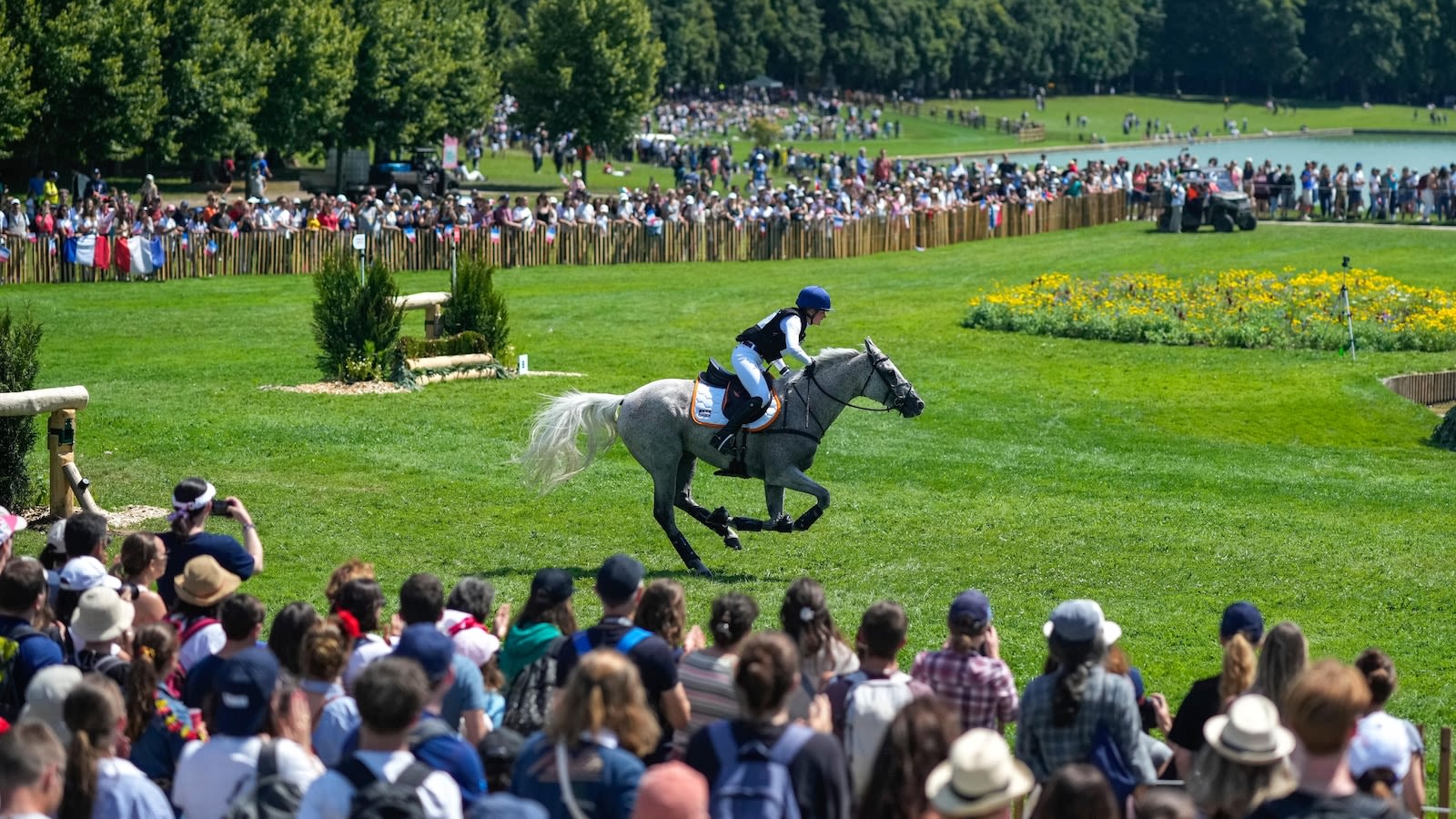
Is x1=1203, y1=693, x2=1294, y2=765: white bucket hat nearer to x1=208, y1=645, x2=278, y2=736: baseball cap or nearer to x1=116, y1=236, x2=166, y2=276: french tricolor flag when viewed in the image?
x1=208, y1=645, x2=278, y2=736: baseball cap

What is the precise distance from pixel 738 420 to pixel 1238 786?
32.5 feet

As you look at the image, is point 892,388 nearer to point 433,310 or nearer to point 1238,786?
point 1238,786

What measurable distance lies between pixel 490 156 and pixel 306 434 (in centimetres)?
6344

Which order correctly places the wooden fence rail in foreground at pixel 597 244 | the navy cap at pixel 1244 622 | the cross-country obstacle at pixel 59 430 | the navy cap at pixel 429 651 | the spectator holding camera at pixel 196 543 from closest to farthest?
1. the navy cap at pixel 429 651
2. the navy cap at pixel 1244 622
3. the spectator holding camera at pixel 196 543
4. the cross-country obstacle at pixel 59 430
5. the wooden fence rail in foreground at pixel 597 244

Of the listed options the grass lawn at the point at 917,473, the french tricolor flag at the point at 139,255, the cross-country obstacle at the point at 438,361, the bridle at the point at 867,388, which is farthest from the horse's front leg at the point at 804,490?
the french tricolor flag at the point at 139,255

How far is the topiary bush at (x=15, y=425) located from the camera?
17.5 metres

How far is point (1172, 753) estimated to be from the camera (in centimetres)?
880

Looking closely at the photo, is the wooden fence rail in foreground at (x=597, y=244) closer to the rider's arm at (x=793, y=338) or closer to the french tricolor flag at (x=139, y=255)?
the french tricolor flag at (x=139, y=255)

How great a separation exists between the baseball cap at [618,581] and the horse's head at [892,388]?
27.5ft

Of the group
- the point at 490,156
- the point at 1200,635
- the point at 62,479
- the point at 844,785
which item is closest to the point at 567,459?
the point at 62,479

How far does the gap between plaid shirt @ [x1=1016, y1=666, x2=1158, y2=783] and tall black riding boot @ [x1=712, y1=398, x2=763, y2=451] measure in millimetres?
8575

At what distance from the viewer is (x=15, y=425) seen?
17453 millimetres

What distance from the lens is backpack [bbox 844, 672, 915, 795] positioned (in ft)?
25.8

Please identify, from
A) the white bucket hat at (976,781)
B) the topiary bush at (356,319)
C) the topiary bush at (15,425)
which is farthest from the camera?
the topiary bush at (356,319)
